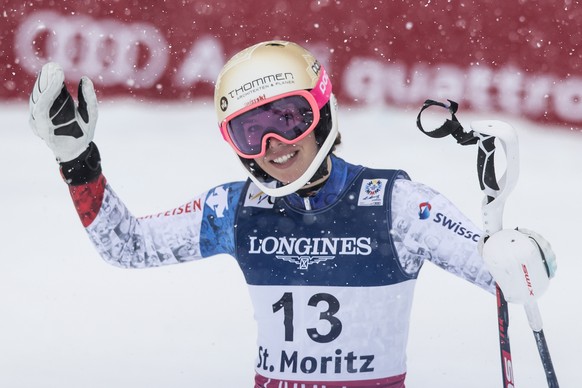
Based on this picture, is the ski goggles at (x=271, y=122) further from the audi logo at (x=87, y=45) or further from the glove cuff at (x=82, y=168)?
the audi logo at (x=87, y=45)

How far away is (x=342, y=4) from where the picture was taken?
8820 millimetres

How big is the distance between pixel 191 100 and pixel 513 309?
426cm

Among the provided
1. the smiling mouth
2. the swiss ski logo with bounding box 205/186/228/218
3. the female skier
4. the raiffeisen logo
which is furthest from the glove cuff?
the raiffeisen logo

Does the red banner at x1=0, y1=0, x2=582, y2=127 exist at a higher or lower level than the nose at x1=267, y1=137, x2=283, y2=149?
higher

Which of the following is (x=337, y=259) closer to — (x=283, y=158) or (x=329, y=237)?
(x=329, y=237)

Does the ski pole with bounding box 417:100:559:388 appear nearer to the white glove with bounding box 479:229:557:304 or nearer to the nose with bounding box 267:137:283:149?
the white glove with bounding box 479:229:557:304

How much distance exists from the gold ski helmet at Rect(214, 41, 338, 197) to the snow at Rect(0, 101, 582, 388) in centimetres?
210

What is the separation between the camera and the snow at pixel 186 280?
18.3 ft

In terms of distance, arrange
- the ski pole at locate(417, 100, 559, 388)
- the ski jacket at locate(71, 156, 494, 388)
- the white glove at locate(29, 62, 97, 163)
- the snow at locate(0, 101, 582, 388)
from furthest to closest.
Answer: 1. the snow at locate(0, 101, 582, 388)
2. the ski jacket at locate(71, 156, 494, 388)
3. the white glove at locate(29, 62, 97, 163)
4. the ski pole at locate(417, 100, 559, 388)

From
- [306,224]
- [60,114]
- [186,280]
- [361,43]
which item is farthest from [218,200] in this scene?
[361,43]

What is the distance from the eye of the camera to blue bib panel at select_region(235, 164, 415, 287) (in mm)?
3639

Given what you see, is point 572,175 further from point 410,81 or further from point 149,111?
point 149,111

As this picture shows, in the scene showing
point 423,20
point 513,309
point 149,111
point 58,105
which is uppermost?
point 423,20

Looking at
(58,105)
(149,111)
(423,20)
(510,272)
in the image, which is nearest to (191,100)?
(149,111)
